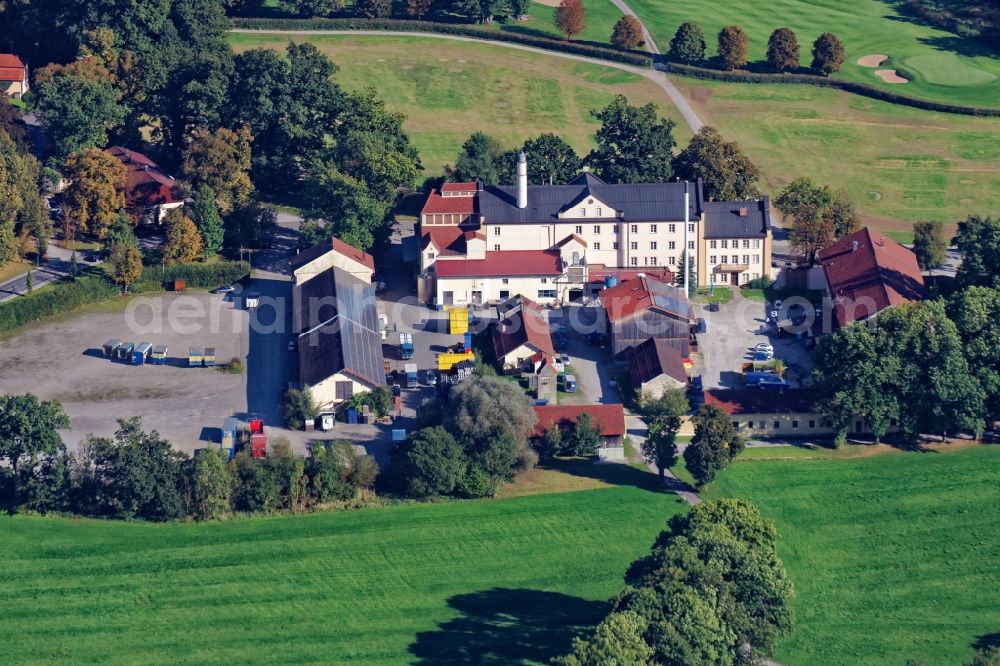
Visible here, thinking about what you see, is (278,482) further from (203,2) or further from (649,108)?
(203,2)

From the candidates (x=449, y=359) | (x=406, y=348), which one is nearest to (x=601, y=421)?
(x=449, y=359)

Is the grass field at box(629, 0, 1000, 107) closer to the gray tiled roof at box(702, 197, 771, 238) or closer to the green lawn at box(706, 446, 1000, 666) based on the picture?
the gray tiled roof at box(702, 197, 771, 238)

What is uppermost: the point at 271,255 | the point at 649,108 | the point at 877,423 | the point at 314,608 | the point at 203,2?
the point at 203,2

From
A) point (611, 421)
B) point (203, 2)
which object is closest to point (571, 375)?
point (611, 421)

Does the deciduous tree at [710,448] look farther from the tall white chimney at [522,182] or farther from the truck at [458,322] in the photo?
the tall white chimney at [522,182]

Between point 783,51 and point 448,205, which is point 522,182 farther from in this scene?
point 783,51
